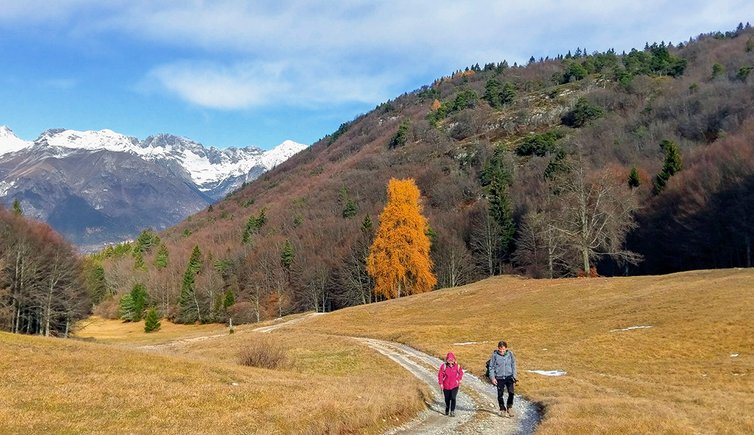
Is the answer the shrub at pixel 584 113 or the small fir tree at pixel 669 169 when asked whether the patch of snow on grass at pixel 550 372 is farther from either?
the shrub at pixel 584 113

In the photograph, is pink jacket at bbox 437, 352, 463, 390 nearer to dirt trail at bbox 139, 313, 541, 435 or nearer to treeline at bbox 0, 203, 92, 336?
dirt trail at bbox 139, 313, 541, 435

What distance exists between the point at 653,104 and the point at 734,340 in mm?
148732

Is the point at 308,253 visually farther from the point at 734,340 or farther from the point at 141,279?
the point at 734,340

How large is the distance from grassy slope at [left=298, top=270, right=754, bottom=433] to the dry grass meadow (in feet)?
0.33

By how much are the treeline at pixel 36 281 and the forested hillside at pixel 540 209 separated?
99.5 ft

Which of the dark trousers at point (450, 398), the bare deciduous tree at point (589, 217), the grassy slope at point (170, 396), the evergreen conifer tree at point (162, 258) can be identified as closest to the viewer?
the grassy slope at point (170, 396)

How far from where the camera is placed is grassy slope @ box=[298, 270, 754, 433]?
18.3 meters

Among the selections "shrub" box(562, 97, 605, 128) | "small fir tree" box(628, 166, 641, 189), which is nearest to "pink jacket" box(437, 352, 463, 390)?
"small fir tree" box(628, 166, 641, 189)

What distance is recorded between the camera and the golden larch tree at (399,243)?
242 feet

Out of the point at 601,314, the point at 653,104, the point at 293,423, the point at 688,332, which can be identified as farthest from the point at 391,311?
the point at 653,104

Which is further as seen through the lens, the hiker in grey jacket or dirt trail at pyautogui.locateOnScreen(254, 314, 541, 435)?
the hiker in grey jacket

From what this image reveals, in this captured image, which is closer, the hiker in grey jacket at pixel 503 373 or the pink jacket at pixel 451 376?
the pink jacket at pixel 451 376

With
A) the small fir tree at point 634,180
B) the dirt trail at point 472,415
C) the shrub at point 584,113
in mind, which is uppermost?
the shrub at point 584,113

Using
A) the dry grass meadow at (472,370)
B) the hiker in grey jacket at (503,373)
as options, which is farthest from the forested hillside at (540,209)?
the hiker in grey jacket at (503,373)
